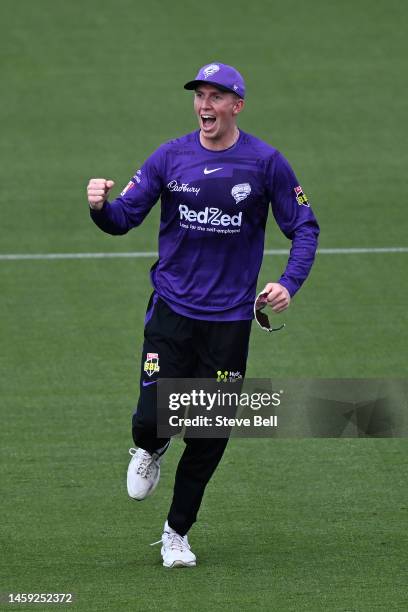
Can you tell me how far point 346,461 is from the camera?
9.27 meters

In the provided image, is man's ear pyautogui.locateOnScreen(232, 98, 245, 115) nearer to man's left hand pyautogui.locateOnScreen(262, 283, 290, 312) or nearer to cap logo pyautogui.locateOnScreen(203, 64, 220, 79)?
cap logo pyautogui.locateOnScreen(203, 64, 220, 79)

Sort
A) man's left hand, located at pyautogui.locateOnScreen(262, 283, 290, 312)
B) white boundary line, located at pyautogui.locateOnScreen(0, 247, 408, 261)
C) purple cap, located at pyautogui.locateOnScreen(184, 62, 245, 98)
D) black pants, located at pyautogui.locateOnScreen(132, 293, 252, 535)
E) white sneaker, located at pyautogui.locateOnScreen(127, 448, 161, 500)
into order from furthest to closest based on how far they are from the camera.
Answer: white boundary line, located at pyautogui.locateOnScreen(0, 247, 408, 261)
white sneaker, located at pyautogui.locateOnScreen(127, 448, 161, 500)
black pants, located at pyautogui.locateOnScreen(132, 293, 252, 535)
purple cap, located at pyautogui.locateOnScreen(184, 62, 245, 98)
man's left hand, located at pyautogui.locateOnScreen(262, 283, 290, 312)

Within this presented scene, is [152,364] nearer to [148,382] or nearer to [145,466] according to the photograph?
[148,382]

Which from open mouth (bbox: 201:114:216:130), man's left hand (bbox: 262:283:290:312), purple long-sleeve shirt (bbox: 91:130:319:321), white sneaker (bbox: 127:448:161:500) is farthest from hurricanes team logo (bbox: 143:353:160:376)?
open mouth (bbox: 201:114:216:130)

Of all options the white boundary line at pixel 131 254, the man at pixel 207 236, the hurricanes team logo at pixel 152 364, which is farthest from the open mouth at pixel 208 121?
the white boundary line at pixel 131 254

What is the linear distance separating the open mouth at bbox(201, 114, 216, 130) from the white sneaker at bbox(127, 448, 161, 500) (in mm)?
1718

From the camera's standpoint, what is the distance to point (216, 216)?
7535 mm

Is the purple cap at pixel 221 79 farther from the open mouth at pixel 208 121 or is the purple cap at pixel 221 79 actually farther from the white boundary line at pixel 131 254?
the white boundary line at pixel 131 254

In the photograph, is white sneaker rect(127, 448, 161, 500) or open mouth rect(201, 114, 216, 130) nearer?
open mouth rect(201, 114, 216, 130)

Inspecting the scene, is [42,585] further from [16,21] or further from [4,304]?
[16,21]

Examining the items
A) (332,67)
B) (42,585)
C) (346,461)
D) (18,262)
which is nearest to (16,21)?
(332,67)

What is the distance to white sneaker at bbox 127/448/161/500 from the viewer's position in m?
7.84

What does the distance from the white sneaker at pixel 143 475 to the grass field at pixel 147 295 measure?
0.33 metres

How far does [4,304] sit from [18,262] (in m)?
1.12
